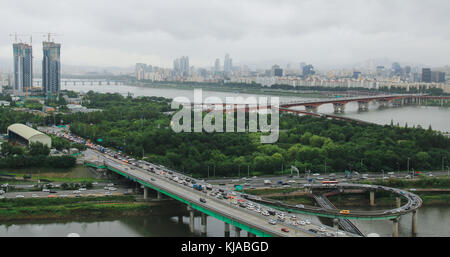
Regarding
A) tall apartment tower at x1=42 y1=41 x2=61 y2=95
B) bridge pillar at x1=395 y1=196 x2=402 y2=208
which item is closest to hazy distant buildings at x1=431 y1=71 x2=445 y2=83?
tall apartment tower at x1=42 y1=41 x2=61 y2=95

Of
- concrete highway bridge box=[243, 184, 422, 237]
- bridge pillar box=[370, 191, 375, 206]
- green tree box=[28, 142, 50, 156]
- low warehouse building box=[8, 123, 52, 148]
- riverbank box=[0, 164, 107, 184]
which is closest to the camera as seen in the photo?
concrete highway bridge box=[243, 184, 422, 237]

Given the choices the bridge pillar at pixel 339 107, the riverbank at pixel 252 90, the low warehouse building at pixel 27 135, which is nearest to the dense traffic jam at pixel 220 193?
the low warehouse building at pixel 27 135

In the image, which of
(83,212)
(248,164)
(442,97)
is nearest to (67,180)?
(83,212)

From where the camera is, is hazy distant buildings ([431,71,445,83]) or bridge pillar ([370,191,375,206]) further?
hazy distant buildings ([431,71,445,83])

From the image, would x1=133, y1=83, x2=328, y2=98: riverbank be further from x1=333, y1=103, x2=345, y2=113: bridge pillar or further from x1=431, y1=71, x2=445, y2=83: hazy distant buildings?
x1=431, y1=71, x2=445, y2=83: hazy distant buildings

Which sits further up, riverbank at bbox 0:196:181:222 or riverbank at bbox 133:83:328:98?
riverbank at bbox 133:83:328:98

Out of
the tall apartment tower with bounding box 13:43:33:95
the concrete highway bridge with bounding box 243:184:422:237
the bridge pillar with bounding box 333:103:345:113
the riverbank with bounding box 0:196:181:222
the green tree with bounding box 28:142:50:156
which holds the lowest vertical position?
the riverbank with bounding box 0:196:181:222
